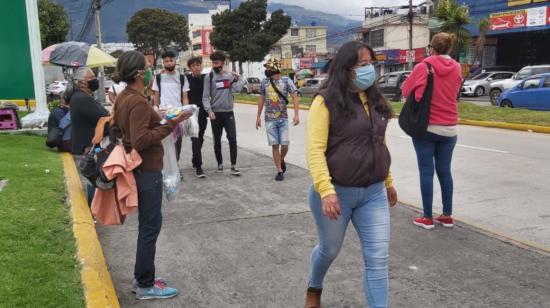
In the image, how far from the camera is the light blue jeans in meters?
3.06

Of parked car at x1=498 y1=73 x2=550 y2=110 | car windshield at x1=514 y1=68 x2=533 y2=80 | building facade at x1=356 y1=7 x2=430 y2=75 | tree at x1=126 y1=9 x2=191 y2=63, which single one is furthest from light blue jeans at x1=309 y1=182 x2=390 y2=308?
tree at x1=126 y1=9 x2=191 y2=63

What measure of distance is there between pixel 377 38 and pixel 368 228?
188 feet

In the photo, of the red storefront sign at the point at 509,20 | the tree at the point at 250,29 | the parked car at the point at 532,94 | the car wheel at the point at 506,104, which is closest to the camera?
the parked car at the point at 532,94

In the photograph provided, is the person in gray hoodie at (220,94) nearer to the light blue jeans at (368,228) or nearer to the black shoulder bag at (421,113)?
the black shoulder bag at (421,113)

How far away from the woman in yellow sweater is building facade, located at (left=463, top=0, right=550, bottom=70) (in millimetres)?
29456

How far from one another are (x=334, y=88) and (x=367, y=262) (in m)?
1.00

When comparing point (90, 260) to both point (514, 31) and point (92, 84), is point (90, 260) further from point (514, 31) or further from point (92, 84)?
point (514, 31)

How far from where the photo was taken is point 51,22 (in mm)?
37438

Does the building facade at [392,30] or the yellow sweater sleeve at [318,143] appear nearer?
the yellow sweater sleeve at [318,143]

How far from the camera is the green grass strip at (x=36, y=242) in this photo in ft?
11.1

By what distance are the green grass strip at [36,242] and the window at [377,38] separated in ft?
175

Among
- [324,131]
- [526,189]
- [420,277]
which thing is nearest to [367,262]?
[324,131]

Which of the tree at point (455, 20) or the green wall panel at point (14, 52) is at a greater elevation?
the tree at point (455, 20)

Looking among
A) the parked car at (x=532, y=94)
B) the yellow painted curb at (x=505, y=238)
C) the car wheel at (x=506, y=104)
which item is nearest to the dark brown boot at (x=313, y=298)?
the yellow painted curb at (x=505, y=238)
